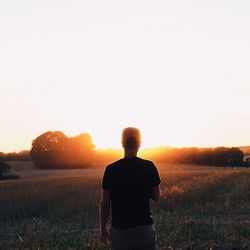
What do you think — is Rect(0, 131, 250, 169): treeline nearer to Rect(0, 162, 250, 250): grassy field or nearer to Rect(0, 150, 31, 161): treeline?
Rect(0, 150, 31, 161): treeline

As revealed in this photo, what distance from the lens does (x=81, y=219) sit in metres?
17.9

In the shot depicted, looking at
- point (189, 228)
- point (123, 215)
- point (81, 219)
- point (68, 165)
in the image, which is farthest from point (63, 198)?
point (68, 165)

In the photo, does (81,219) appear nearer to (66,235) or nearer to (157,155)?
(66,235)

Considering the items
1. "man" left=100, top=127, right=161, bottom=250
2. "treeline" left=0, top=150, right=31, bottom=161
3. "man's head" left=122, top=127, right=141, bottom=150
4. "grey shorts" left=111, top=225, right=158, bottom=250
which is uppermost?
"treeline" left=0, top=150, right=31, bottom=161

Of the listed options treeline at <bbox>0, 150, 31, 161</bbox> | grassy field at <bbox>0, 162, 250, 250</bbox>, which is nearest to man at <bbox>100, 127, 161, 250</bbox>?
grassy field at <bbox>0, 162, 250, 250</bbox>

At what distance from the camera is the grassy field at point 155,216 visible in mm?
12836

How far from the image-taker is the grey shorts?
6.07 metres

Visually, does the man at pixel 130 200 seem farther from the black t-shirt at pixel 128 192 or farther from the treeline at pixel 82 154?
the treeline at pixel 82 154

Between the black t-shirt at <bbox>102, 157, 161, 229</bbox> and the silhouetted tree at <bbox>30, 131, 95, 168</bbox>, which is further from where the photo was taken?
the silhouetted tree at <bbox>30, 131, 95, 168</bbox>

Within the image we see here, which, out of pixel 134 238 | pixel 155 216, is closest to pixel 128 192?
pixel 134 238

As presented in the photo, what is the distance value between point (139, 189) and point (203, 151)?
66.7 m

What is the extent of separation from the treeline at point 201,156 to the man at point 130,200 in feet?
201

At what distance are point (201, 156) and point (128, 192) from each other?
65.1 m

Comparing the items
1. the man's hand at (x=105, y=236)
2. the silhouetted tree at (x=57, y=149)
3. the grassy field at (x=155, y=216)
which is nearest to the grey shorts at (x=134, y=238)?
the man's hand at (x=105, y=236)
